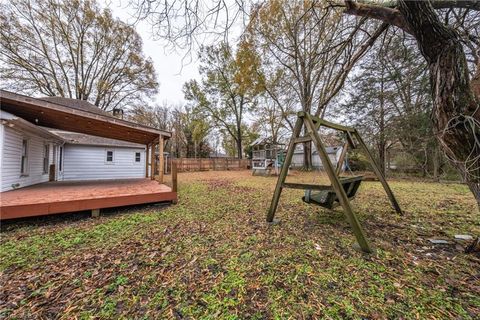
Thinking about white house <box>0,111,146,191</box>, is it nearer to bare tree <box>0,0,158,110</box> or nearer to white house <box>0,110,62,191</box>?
white house <box>0,110,62,191</box>

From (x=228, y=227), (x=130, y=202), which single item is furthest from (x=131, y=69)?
(x=228, y=227)

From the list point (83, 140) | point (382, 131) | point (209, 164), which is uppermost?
point (382, 131)

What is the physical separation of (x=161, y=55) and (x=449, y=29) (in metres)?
4.27

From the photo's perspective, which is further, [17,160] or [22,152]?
[22,152]

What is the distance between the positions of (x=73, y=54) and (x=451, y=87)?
2333 cm

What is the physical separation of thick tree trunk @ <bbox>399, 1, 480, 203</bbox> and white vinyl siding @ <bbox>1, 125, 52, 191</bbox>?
29.8 feet

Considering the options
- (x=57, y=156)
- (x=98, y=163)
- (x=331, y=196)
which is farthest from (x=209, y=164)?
(x=331, y=196)

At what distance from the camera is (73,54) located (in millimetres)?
15656

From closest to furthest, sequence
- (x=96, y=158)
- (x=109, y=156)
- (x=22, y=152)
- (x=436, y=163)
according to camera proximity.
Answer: (x=22, y=152) < (x=436, y=163) < (x=96, y=158) < (x=109, y=156)

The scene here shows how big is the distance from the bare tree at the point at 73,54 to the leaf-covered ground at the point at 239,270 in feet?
48.7

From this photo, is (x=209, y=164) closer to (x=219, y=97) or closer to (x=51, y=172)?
(x=219, y=97)

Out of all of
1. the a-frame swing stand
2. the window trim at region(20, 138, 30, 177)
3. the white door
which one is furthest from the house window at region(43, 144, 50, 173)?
the a-frame swing stand

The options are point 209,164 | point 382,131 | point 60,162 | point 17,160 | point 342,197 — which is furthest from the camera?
point 209,164

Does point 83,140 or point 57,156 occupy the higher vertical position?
point 83,140
